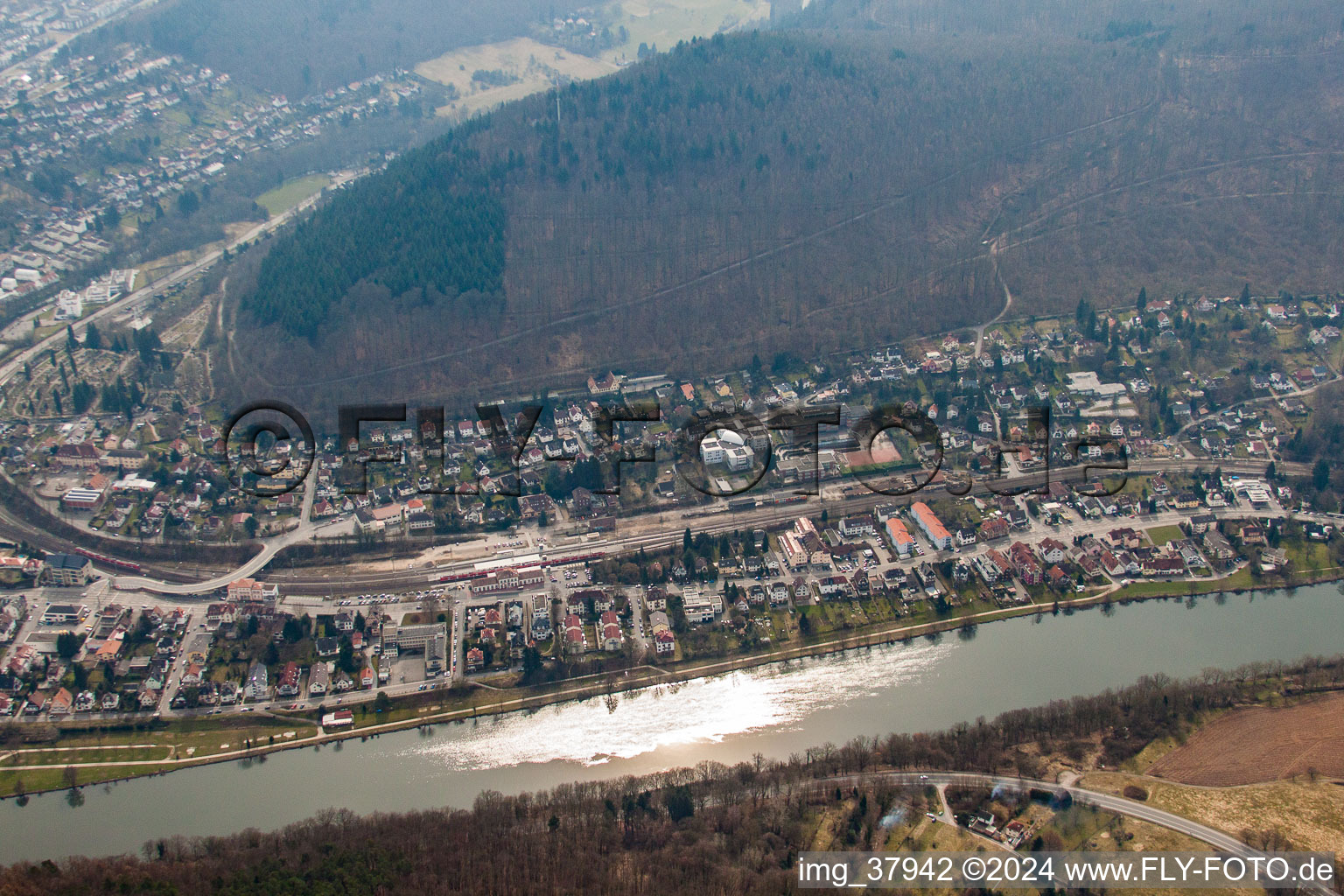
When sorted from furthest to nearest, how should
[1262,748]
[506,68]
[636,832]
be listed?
[506,68] < [1262,748] < [636,832]

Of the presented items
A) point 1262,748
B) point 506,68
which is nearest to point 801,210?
point 1262,748

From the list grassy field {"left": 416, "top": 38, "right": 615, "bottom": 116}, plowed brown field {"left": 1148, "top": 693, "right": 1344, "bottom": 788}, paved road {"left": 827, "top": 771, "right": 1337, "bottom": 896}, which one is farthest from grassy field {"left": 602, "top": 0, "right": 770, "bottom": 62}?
paved road {"left": 827, "top": 771, "right": 1337, "bottom": 896}

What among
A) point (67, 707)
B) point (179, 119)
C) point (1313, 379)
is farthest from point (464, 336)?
point (179, 119)

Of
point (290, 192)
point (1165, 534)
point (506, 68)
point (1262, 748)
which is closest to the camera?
point (1262, 748)

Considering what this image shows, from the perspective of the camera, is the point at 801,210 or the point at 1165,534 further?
the point at 801,210

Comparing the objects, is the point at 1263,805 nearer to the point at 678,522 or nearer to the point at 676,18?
the point at 678,522

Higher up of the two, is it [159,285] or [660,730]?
[159,285]
